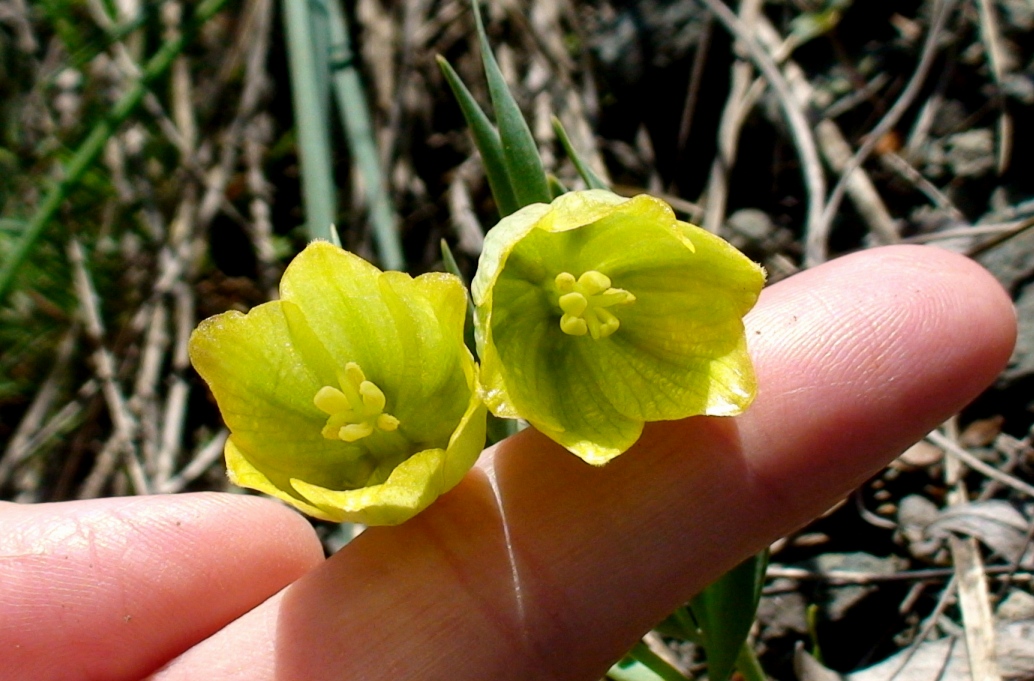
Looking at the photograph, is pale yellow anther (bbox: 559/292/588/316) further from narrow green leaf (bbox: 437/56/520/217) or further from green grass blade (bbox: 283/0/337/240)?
green grass blade (bbox: 283/0/337/240)

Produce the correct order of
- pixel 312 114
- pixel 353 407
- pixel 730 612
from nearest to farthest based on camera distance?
pixel 353 407 → pixel 730 612 → pixel 312 114

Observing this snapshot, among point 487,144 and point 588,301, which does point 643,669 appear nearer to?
point 588,301

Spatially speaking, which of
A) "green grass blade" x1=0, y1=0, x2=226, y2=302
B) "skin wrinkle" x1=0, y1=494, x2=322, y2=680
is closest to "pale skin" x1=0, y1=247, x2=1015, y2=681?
"skin wrinkle" x1=0, y1=494, x2=322, y2=680

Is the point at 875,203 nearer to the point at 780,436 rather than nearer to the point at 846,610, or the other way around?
the point at 846,610

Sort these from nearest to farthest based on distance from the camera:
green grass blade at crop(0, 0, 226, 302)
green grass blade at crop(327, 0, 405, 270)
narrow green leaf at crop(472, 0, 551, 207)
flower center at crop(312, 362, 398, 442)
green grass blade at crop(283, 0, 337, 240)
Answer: flower center at crop(312, 362, 398, 442), narrow green leaf at crop(472, 0, 551, 207), green grass blade at crop(283, 0, 337, 240), green grass blade at crop(327, 0, 405, 270), green grass blade at crop(0, 0, 226, 302)

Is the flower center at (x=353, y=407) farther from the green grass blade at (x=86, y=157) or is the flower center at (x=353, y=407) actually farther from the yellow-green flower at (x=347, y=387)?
the green grass blade at (x=86, y=157)

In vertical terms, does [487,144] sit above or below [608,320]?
above

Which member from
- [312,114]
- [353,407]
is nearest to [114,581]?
[353,407]
